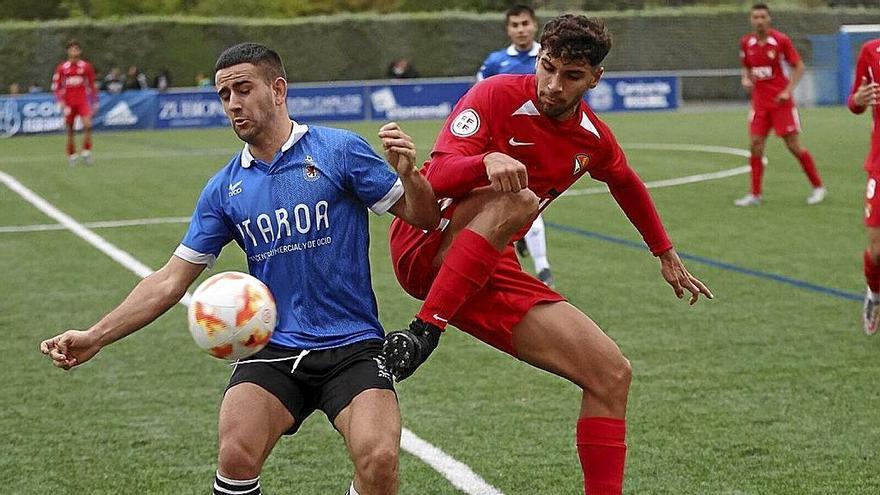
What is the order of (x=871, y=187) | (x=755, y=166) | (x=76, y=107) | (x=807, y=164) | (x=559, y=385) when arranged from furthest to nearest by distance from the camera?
(x=76, y=107) < (x=807, y=164) < (x=755, y=166) < (x=871, y=187) < (x=559, y=385)

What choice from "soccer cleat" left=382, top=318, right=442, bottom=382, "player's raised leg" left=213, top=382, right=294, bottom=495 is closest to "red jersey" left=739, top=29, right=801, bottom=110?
"soccer cleat" left=382, top=318, right=442, bottom=382

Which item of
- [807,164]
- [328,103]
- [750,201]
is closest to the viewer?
[750,201]

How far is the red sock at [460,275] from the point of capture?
15.6 feet

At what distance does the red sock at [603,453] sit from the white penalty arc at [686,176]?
11.2 m

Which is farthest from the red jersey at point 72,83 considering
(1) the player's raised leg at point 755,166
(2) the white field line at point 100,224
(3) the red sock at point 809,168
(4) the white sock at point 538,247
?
(4) the white sock at point 538,247

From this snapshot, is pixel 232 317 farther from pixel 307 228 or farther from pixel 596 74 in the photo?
pixel 596 74

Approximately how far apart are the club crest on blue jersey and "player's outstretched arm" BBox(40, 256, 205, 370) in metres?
0.52

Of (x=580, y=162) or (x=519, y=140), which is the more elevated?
(x=519, y=140)

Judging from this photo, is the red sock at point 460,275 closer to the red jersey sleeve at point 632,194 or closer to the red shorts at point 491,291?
the red shorts at point 491,291

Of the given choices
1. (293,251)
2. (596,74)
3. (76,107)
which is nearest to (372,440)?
(293,251)

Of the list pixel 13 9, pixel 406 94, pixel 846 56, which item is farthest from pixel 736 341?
pixel 13 9

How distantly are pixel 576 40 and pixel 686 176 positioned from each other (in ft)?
51.0

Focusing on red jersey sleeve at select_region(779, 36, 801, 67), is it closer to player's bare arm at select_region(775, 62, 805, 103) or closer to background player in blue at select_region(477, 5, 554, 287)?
player's bare arm at select_region(775, 62, 805, 103)

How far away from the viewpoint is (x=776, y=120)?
1647cm
